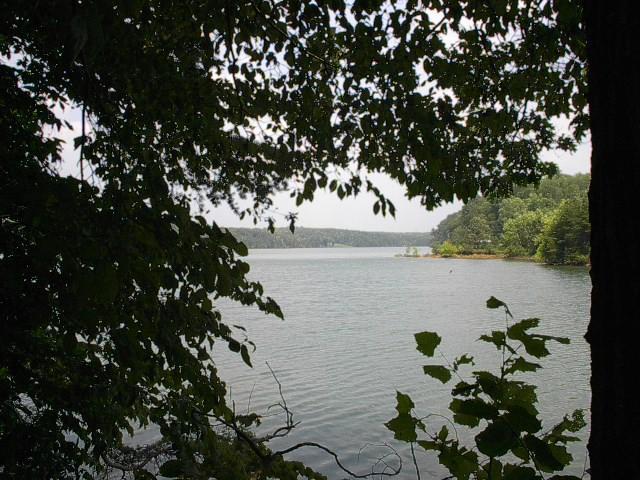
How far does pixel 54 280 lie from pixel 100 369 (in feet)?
4.78

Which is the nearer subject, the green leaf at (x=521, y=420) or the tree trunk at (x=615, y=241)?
the tree trunk at (x=615, y=241)

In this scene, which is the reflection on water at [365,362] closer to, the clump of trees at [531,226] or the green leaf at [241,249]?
the green leaf at [241,249]

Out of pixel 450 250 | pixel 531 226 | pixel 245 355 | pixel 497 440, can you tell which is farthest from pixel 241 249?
pixel 450 250

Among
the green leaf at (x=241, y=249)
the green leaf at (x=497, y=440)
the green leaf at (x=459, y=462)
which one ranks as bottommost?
the green leaf at (x=459, y=462)

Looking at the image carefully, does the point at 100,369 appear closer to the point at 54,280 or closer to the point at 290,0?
the point at 54,280

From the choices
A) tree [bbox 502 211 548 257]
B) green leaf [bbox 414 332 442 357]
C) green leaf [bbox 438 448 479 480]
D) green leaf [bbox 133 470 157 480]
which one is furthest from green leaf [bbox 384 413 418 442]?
tree [bbox 502 211 548 257]

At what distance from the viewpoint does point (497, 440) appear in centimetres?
133

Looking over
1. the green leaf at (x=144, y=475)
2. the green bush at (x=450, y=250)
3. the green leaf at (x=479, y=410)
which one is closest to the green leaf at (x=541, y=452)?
the green leaf at (x=479, y=410)

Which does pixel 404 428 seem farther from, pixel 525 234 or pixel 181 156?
pixel 525 234

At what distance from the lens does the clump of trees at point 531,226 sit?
2516 inches

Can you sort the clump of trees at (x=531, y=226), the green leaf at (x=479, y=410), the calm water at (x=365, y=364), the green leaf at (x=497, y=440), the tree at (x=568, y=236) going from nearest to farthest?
1. the green leaf at (x=497, y=440)
2. the green leaf at (x=479, y=410)
3. the calm water at (x=365, y=364)
4. the tree at (x=568, y=236)
5. the clump of trees at (x=531, y=226)

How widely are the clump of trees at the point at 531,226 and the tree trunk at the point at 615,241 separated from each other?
6532 centimetres

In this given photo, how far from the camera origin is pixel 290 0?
103 inches

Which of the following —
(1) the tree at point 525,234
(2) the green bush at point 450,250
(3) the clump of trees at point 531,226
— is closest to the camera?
(3) the clump of trees at point 531,226
